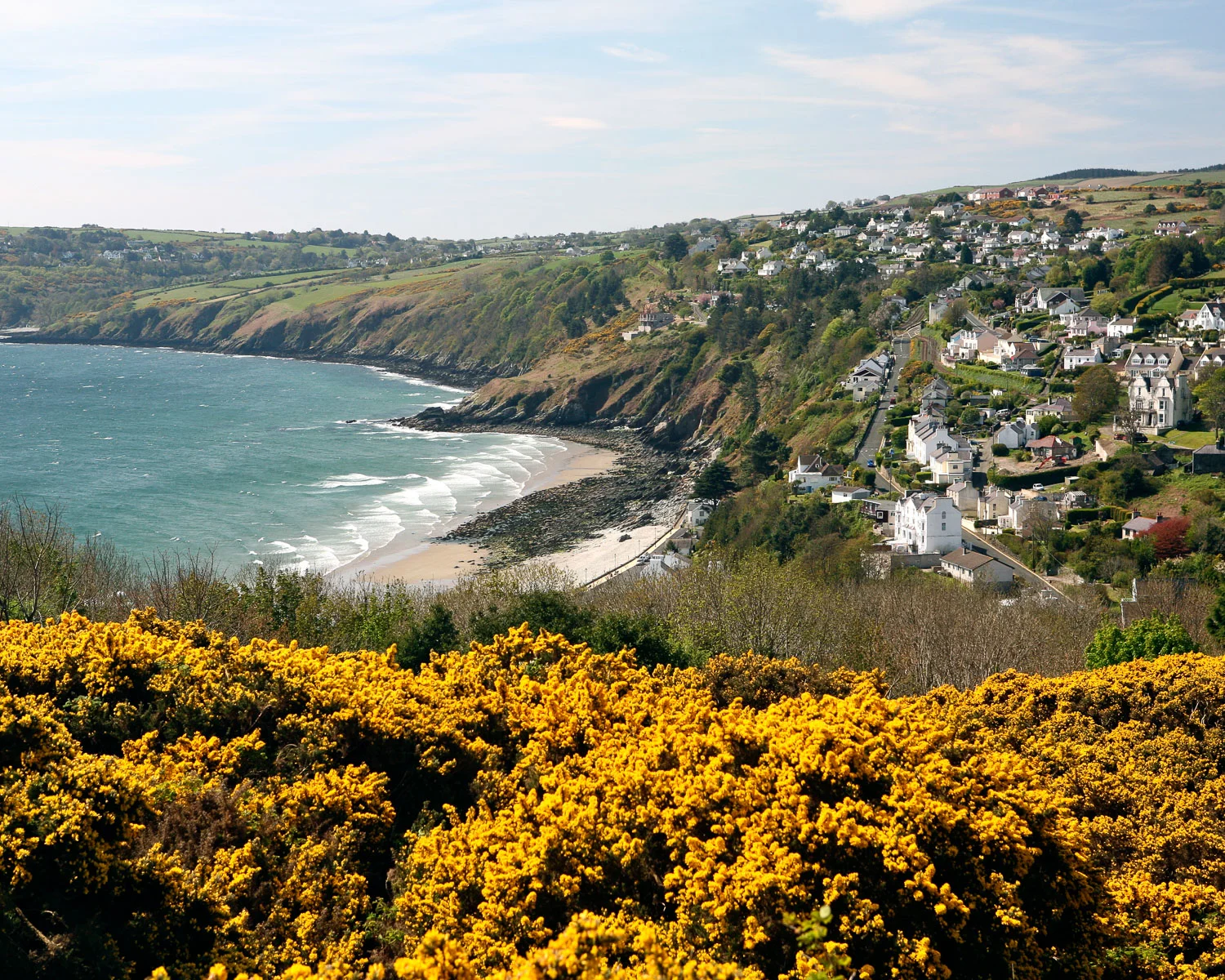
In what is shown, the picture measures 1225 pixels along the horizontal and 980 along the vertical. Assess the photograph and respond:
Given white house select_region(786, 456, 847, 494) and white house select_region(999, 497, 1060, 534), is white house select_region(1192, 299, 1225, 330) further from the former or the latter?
white house select_region(999, 497, 1060, 534)

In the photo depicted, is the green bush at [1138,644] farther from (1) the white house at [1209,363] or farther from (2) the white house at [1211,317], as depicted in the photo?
(2) the white house at [1211,317]

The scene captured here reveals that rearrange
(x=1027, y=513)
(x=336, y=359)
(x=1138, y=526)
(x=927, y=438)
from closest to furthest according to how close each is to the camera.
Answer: (x=1138, y=526) < (x=1027, y=513) < (x=927, y=438) < (x=336, y=359)

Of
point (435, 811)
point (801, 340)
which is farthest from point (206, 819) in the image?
point (801, 340)

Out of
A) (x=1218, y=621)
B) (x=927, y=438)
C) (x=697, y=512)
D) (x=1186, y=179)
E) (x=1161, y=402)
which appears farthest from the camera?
(x=1186, y=179)

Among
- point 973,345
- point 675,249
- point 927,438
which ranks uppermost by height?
point 675,249

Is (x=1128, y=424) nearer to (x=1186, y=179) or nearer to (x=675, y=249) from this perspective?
(x=675, y=249)

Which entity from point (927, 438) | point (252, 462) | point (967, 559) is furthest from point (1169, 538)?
point (252, 462)

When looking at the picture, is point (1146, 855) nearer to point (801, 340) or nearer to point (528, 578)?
point (528, 578)

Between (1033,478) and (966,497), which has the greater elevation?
(1033,478)

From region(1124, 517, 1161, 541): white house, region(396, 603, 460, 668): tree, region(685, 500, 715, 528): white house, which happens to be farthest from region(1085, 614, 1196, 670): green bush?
region(685, 500, 715, 528): white house
